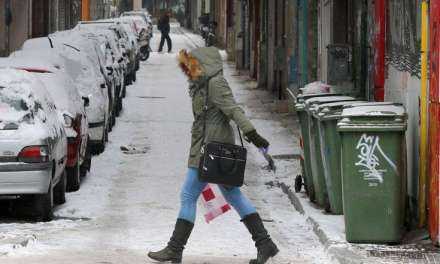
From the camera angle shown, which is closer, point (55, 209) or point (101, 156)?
point (55, 209)

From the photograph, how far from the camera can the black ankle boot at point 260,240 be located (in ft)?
34.2

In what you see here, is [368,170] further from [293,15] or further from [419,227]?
[293,15]

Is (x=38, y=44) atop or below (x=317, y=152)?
atop

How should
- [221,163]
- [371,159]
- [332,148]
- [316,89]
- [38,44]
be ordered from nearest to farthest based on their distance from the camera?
[221,163] < [371,159] < [332,148] < [316,89] < [38,44]

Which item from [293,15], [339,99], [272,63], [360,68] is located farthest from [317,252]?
[272,63]

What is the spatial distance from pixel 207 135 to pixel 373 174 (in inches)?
67.2

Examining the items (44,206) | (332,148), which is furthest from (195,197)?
(44,206)

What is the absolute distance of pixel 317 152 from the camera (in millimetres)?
13578

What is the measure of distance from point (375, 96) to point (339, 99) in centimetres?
210

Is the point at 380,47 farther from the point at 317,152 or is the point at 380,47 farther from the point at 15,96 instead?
the point at 15,96

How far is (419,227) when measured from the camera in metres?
12.1

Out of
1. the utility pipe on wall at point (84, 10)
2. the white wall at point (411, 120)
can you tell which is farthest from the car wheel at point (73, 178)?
the utility pipe on wall at point (84, 10)

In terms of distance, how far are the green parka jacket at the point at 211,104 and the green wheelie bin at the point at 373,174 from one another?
4.44ft

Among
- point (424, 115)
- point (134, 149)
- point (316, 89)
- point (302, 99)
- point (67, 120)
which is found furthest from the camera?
point (134, 149)
